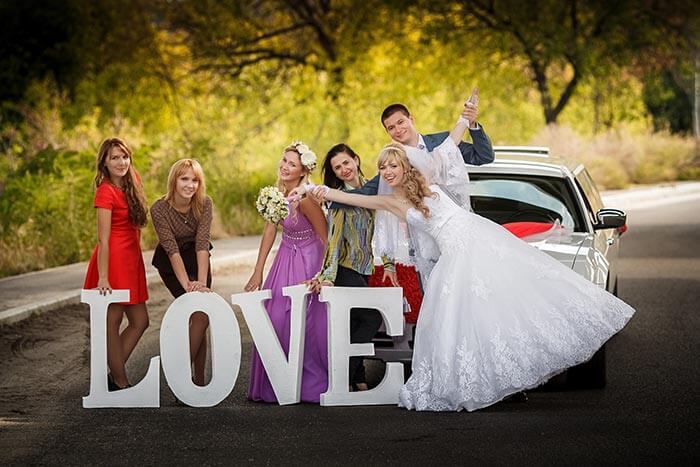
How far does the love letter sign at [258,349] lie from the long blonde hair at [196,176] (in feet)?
2.24

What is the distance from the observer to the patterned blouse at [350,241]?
8781mm

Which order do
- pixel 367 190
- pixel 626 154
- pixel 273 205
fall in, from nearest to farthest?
pixel 273 205 < pixel 367 190 < pixel 626 154

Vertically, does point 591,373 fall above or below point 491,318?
below

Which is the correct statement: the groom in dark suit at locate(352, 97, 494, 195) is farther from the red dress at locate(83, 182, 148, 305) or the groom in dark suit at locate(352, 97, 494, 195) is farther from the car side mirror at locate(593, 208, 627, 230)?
the red dress at locate(83, 182, 148, 305)

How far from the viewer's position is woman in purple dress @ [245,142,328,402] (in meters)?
8.97

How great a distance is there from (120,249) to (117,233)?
0.11 metres

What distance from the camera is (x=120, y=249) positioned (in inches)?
360

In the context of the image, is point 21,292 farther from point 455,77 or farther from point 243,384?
point 455,77

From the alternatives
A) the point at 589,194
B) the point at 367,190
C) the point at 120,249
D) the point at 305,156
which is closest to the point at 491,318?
the point at 367,190

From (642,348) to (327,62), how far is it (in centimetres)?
2380

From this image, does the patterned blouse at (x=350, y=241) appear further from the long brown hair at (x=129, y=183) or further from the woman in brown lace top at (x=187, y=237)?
the long brown hair at (x=129, y=183)

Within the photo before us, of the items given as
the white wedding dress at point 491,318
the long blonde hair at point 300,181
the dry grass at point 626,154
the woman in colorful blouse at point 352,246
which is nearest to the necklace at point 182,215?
the long blonde hair at point 300,181

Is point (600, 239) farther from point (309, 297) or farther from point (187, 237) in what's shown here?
point (187, 237)

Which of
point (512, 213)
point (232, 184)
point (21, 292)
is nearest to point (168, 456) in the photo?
point (512, 213)
